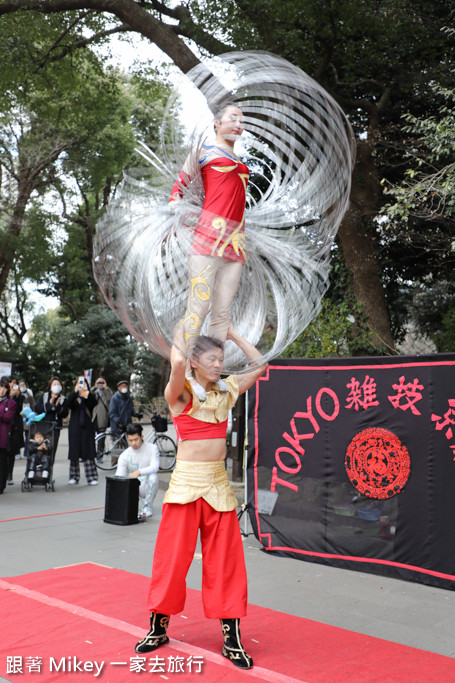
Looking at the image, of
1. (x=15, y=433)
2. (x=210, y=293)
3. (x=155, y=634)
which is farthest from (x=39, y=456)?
(x=210, y=293)

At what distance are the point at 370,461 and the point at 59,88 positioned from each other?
1161cm

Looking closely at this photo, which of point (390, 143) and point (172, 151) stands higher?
point (390, 143)

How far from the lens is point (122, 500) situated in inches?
282

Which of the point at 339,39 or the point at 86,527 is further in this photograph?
the point at 339,39

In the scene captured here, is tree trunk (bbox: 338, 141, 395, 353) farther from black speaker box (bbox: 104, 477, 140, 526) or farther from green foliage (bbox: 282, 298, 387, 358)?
black speaker box (bbox: 104, 477, 140, 526)

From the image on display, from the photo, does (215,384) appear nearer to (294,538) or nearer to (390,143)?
(294,538)

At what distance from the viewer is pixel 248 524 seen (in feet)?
23.0

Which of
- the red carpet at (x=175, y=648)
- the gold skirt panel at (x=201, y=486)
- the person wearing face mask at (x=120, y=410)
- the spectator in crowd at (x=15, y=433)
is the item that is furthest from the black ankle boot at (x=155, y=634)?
the person wearing face mask at (x=120, y=410)

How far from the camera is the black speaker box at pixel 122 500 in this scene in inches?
280

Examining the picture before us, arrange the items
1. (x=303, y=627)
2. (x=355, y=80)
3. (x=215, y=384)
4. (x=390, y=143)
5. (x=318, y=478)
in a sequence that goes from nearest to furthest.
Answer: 1. (x=215, y=384)
2. (x=303, y=627)
3. (x=318, y=478)
4. (x=390, y=143)
5. (x=355, y=80)

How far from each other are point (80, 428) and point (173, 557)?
653 cm

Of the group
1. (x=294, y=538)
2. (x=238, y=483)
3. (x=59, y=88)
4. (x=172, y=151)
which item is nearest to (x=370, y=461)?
(x=294, y=538)

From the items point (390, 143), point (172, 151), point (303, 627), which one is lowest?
point (303, 627)

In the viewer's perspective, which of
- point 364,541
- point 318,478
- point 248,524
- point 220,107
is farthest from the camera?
point 248,524
